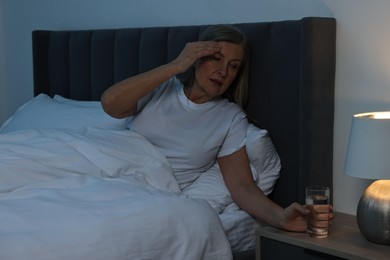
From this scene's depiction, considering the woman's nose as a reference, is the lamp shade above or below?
below

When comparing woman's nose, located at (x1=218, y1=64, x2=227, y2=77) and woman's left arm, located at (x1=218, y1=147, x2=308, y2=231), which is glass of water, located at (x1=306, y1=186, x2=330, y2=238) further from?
woman's nose, located at (x1=218, y1=64, x2=227, y2=77)

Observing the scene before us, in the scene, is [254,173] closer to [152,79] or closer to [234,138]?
[234,138]

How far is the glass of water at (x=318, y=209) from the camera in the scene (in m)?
1.85

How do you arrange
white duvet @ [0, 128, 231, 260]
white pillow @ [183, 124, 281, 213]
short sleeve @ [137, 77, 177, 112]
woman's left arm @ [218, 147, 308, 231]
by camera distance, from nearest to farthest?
1. white duvet @ [0, 128, 231, 260]
2. woman's left arm @ [218, 147, 308, 231]
3. white pillow @ [183, 124, 281, 213]
4. short sleeve @ [137, 77, 177, 112]

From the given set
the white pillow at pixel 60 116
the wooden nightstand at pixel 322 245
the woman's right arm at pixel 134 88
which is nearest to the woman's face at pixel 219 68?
the woman's right arm at pixel 134 88

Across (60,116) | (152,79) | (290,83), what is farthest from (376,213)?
(60,116)

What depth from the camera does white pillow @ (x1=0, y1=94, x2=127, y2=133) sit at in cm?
257

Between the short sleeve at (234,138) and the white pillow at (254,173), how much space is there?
26 millimetres

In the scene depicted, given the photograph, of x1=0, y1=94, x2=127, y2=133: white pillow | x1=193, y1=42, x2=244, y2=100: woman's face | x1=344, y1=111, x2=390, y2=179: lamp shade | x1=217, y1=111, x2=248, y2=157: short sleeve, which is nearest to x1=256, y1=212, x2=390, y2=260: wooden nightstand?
x1=344, y1=111, x2=390, y2=179: lamp shade

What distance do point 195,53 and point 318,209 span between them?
0.69m

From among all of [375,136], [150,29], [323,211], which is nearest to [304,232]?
[323,211]

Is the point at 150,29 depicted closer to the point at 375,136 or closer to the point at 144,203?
the point at 144,203

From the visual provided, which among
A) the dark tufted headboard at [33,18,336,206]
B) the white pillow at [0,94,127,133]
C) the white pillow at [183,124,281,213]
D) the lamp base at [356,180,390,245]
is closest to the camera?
the lamp base at [356,180,390,245]

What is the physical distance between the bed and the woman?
4 cm
